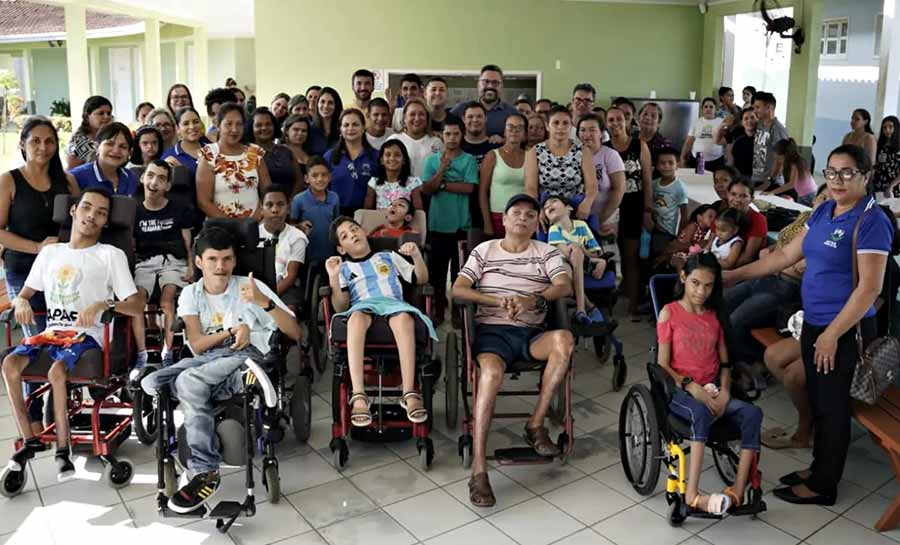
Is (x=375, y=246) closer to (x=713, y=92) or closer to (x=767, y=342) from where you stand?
(x=767, y=342)

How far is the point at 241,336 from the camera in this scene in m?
3.53

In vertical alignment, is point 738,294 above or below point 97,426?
above

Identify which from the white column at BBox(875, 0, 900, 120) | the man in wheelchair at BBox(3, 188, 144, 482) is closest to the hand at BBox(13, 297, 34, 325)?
the man in wheelchair at BBox(3, 188, 144, 482)

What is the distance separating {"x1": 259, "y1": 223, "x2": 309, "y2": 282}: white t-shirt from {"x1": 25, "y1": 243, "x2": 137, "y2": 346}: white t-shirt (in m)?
1.04

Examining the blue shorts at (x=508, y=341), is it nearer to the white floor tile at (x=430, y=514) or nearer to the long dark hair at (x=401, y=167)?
the white floor tile at (x=430, y=514)

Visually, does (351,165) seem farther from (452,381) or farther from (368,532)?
(368,532)

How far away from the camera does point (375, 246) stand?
171 inches

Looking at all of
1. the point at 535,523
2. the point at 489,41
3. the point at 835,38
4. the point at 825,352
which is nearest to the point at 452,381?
the point at 535,523

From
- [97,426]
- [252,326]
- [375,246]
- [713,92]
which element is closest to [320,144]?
[375,246]

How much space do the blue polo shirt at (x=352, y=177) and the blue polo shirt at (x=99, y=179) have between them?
49.3 inches

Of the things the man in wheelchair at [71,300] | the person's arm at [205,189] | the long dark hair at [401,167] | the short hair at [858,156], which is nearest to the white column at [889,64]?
the long dark hair at [401,167]

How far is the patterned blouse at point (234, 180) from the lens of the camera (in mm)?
4805

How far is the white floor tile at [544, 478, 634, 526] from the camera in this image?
11.2 feet

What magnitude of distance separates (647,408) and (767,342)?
118 centimetres
